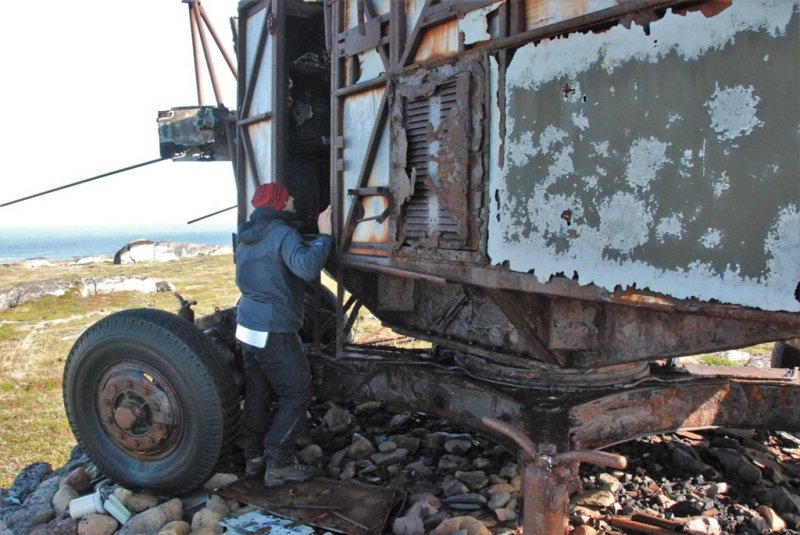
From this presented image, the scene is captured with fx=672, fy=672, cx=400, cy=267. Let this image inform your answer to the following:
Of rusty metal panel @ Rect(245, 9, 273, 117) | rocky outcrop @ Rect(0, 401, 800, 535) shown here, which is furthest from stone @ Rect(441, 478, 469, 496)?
rusty metal panel @ Rect(245, 9, 273, 117)

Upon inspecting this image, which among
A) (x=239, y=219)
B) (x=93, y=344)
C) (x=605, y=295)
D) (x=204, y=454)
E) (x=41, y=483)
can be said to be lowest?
(x=41, y=483)

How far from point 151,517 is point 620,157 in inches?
140

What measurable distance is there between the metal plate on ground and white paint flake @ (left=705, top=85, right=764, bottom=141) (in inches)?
110

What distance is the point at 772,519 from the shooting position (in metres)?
3.96

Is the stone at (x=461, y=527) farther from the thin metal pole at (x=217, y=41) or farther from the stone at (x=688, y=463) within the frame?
the thin metal pole at (x=217, y=41)

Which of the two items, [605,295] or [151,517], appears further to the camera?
[151,517]

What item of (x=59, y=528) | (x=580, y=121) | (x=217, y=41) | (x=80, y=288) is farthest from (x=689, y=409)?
(x=80, y=288)

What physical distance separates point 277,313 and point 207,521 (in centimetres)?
137

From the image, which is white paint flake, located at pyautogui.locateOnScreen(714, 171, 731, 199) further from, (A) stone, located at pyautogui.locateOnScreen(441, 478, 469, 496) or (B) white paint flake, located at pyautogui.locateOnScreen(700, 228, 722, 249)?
(A) stone, located at pyautogui.locateOnScreen(441, 478, 469, 496)

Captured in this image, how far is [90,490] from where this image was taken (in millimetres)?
5156

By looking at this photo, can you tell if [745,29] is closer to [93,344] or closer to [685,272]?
[685,272]

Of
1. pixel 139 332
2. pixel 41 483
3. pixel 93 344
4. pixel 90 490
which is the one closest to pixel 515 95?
pixel 139 332

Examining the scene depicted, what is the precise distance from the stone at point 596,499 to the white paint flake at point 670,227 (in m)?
1.91

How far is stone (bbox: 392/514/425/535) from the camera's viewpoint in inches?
152
